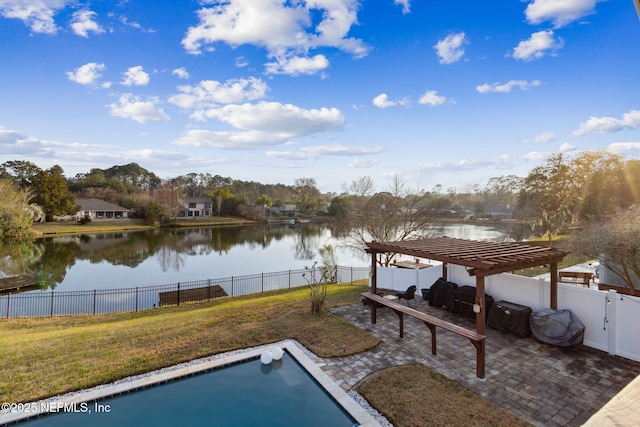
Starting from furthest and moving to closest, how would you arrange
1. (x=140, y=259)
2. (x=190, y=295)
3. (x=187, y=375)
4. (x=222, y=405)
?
(x=140, y=259) → (x=190, y=295) → (x=187, y=375) → (x=222, y=405)

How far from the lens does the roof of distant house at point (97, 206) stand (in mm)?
45688

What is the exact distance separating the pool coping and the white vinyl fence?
4.86 m

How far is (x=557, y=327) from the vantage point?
585 cm

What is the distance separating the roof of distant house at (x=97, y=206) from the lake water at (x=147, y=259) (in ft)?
52.7

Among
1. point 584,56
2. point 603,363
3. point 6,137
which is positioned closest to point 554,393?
point 603,363

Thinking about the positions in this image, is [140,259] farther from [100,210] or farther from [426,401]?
[100,210]

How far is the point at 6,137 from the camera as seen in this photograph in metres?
25.2

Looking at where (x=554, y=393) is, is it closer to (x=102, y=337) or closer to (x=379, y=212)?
(x=102, y=337)

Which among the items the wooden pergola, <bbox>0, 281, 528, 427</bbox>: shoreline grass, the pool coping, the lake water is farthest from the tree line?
the pool coping

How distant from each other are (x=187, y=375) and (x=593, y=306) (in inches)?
294

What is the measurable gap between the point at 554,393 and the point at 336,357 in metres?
3.31

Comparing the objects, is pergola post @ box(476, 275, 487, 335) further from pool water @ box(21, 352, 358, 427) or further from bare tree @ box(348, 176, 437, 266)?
bare tree @ box(348, 176, 437, 266)

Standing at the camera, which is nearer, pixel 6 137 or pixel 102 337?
pixel 102 337

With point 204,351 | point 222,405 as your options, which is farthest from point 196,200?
point 222,405
